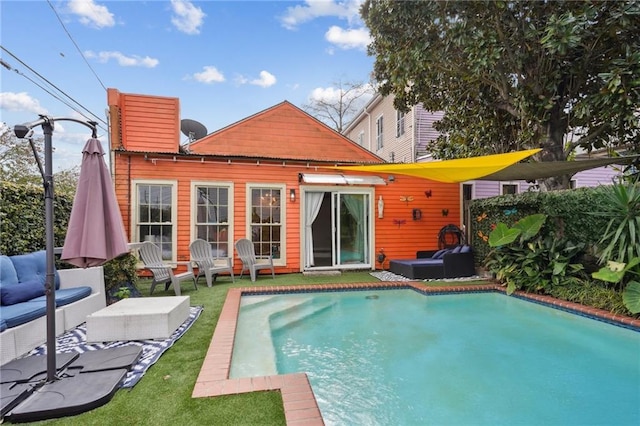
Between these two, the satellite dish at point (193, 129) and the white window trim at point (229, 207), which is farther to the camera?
the satellite dish at point (193, 129)

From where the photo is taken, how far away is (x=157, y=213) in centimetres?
808

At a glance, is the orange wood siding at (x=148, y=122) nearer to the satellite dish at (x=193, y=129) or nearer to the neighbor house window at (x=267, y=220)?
the neighbor house window at (x=267, y=220)

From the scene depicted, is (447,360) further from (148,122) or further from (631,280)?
(148,122)

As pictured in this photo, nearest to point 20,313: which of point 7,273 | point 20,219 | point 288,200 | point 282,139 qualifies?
point 7,273

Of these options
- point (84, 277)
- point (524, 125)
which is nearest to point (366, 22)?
point (524, 125)

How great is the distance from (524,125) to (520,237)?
237 cm

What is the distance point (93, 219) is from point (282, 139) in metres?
11.0

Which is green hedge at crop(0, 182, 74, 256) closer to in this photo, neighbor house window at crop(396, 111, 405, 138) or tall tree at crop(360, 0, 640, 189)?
tall tree at crop(360, 0, 640, 189)

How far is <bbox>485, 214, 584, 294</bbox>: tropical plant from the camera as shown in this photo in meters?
6.22

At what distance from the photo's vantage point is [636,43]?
19.1 ft

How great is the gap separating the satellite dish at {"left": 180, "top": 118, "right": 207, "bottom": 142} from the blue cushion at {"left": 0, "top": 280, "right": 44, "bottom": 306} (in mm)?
9017

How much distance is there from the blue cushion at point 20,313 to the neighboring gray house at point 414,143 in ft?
30.9

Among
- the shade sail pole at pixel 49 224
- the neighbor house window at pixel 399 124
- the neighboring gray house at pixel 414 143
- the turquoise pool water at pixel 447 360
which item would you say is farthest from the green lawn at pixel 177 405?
the neighbor house window at pixel 399 124

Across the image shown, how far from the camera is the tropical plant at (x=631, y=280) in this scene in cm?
475
